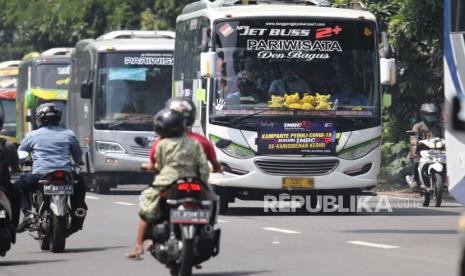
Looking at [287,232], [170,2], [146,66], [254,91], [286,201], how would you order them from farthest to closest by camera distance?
[170,2], [146,66], [286,201], [254,91], [287,232]

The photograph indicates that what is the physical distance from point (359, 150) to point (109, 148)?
8096 mm

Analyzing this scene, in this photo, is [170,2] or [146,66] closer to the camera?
[146,66]

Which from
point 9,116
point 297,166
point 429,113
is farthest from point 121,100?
point 9,116

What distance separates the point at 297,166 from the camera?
20.8 m

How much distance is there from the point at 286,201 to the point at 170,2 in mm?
17676

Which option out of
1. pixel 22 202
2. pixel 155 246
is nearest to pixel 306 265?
→ pixel 155 246

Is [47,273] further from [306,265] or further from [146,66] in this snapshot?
[146,66]

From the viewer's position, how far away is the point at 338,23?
2138 centimetres

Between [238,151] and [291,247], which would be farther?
[238,151]

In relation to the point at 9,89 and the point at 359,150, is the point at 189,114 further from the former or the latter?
the point at 9,89

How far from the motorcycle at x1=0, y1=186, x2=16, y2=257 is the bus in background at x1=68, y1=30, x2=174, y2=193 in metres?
14.1

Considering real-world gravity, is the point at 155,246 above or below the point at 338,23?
below

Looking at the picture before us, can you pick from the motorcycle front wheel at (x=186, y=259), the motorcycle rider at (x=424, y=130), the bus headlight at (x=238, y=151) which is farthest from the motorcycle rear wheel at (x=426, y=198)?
the motorcycle front wheel at (x=186, y=259)

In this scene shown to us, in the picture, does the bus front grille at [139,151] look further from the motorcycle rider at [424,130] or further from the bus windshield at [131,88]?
the motorcycle rider at [424,130]
